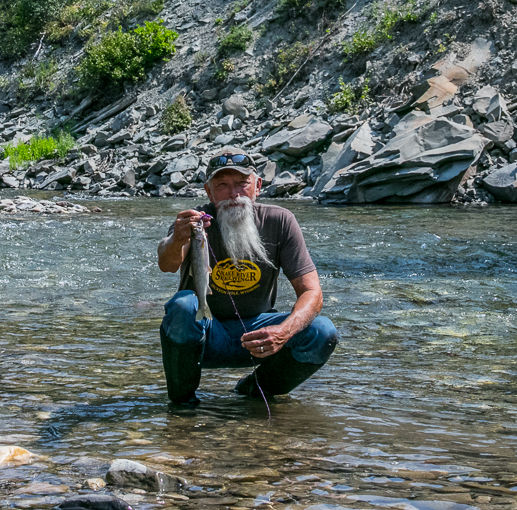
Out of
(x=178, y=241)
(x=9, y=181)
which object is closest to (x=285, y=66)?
(x=9, y=181)

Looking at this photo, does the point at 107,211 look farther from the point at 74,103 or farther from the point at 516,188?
the point at 74,103

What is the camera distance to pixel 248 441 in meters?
4.11

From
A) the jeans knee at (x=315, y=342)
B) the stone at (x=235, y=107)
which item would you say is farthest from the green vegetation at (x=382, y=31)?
the jeans knee at (x=315, y=342)

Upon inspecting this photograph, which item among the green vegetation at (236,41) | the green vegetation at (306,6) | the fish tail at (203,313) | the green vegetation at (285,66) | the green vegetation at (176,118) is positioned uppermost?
the green vegetation at (306,6)

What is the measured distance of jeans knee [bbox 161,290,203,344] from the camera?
4625mm

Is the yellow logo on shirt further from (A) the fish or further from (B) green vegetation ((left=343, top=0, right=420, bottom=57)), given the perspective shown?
(B) green vegetation ((left=343, top=0, right=420, bottom=57))

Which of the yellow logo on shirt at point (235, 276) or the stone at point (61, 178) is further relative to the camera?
the stone at point (61, 178)

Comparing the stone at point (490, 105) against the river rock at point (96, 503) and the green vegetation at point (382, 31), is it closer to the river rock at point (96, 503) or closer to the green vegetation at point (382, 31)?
the green vegetation at point (382, 31)

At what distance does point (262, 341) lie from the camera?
14.2 feet

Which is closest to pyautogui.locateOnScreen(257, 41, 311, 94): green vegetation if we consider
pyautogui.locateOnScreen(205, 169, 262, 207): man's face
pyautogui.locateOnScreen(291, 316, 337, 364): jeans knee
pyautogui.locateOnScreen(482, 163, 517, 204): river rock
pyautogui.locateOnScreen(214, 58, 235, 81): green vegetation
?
pyautogui.locateOnScreen(214, 58, 235, 81): green vegetation

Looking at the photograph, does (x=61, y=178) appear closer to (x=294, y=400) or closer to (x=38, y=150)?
(x=38, y=150)

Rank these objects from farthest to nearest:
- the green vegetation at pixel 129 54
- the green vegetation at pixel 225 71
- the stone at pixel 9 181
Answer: the green vegetation at pixel 129 54
the green vegetation at pixel 225 71
the stone at pixel 9 181

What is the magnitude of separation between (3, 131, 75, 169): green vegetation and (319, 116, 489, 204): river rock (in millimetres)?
13307

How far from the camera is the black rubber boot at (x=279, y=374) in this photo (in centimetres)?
485
